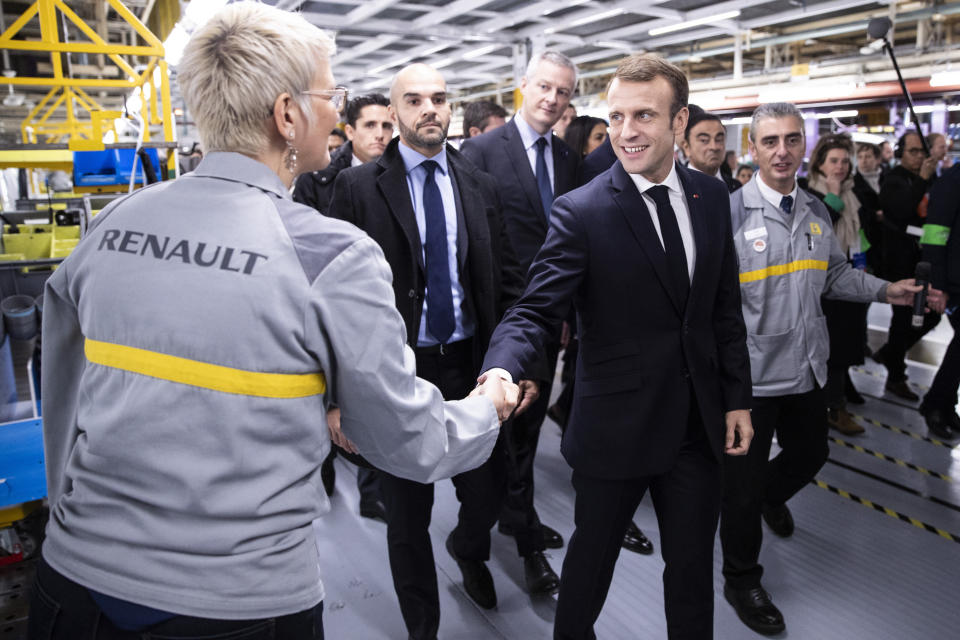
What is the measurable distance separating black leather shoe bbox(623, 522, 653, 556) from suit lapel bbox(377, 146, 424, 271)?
1698 millimetres

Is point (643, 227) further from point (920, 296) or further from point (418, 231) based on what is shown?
point (920, 296)

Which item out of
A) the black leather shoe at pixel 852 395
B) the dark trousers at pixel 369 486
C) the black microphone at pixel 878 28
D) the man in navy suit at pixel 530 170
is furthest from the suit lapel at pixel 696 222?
the black leather shoe at pixel 852 395

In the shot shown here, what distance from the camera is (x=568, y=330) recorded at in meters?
3.79

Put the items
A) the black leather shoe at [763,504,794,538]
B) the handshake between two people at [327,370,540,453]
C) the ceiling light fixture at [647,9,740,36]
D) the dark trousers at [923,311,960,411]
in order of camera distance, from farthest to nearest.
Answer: the ceiling light fixture at [647,9,740,36] < the dark trousers at [923,311,960,411] < the black leather shoe at [763,504,794,538] < the handshake between two people at [327,370,540,453]

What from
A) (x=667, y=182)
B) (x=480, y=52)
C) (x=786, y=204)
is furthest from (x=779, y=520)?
(x=480, y=52)

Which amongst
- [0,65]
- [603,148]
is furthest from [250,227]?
[0,65]

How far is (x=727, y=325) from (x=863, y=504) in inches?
88.3

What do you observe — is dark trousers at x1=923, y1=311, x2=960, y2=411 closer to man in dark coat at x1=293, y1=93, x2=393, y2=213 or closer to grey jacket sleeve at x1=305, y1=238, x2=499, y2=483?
man in dark coat at x1=293, y1=93, x2=393, y2=213

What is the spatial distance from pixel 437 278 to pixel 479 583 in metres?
1.25

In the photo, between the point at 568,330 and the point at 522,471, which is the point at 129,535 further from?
the point at 568,330

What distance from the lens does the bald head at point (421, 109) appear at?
8.23ft

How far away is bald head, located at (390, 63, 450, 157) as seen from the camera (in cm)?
251

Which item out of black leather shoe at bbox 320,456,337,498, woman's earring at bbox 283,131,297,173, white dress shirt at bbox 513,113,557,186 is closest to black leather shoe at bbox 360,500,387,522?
black leather shoe at bbox 320,456,337,498

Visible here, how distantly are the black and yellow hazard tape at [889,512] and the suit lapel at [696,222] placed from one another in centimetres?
245
